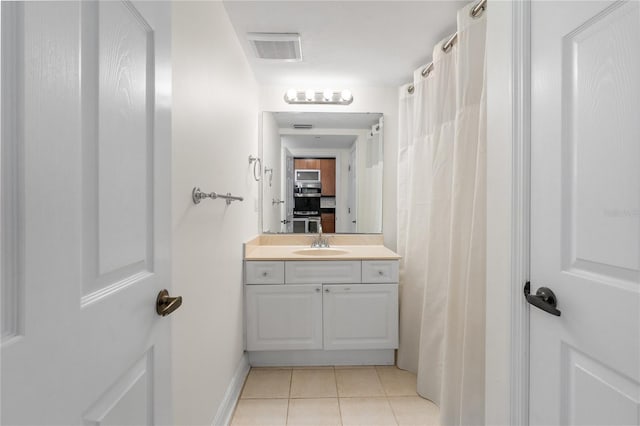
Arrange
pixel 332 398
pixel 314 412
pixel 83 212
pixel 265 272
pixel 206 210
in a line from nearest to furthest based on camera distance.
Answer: pixel 83 212, pixel 206 210, pixel 314 412, pixel 332 398, pixel 265 272

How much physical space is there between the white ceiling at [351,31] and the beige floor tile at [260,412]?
2239 millimetres

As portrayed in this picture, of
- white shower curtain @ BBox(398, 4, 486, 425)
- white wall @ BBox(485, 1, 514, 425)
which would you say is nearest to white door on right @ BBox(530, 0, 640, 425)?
white wall @ BBox(485, 1, 514, 425)

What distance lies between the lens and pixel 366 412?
1.84 meters

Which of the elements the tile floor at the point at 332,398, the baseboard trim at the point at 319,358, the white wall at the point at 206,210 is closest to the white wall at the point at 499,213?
the tile floor at the point at 332,398

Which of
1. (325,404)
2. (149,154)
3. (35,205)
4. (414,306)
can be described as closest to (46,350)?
(35,205)

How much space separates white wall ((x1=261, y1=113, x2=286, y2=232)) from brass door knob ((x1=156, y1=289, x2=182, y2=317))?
1.98 metres

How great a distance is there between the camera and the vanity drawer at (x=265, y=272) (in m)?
2.25

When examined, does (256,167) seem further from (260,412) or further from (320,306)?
(260,412)

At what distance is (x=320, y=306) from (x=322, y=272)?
24 centimetres

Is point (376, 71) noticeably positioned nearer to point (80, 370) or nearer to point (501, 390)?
point (501, 390)

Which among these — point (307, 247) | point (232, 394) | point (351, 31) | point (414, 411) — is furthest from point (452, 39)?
point (232, 394)

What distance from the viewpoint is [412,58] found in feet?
7.34

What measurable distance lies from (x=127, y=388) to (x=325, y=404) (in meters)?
1.56

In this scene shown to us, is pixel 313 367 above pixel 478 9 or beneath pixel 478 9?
beneath
